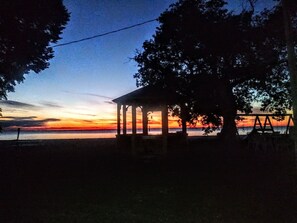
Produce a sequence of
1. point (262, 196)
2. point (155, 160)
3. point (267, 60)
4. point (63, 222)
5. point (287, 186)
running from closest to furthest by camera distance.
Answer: point (63, 222), point (262, 196), point (287, 186), point (155, 160), point (267, 60)

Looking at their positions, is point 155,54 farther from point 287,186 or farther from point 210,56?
point 287,186

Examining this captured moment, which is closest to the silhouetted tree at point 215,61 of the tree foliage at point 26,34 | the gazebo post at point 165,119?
the gazebo post at point 165,119

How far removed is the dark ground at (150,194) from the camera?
8.66 metres

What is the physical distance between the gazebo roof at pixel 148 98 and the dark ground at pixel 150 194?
559 cm

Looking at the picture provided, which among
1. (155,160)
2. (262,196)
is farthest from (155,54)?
(262,196)

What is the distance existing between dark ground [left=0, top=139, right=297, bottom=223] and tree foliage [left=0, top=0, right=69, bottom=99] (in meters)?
8.21

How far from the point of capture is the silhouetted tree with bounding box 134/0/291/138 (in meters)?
25.7

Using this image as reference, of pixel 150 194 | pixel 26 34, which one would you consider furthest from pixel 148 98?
pixel 150 194

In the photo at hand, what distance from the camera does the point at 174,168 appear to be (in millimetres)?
17188

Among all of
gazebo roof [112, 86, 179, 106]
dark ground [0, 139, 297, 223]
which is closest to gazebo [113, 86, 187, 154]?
gazebo roof [112, 86, 179, 106]

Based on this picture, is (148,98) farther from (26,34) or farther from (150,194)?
(150,194)

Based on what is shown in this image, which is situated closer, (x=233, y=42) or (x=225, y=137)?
(x=233, y=42)

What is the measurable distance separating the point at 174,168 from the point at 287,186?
5895 millimetres

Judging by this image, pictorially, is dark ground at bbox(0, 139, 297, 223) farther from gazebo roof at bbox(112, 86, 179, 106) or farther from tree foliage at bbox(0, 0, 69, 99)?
tree foliage at bbox(0, 0, 69, 99)
